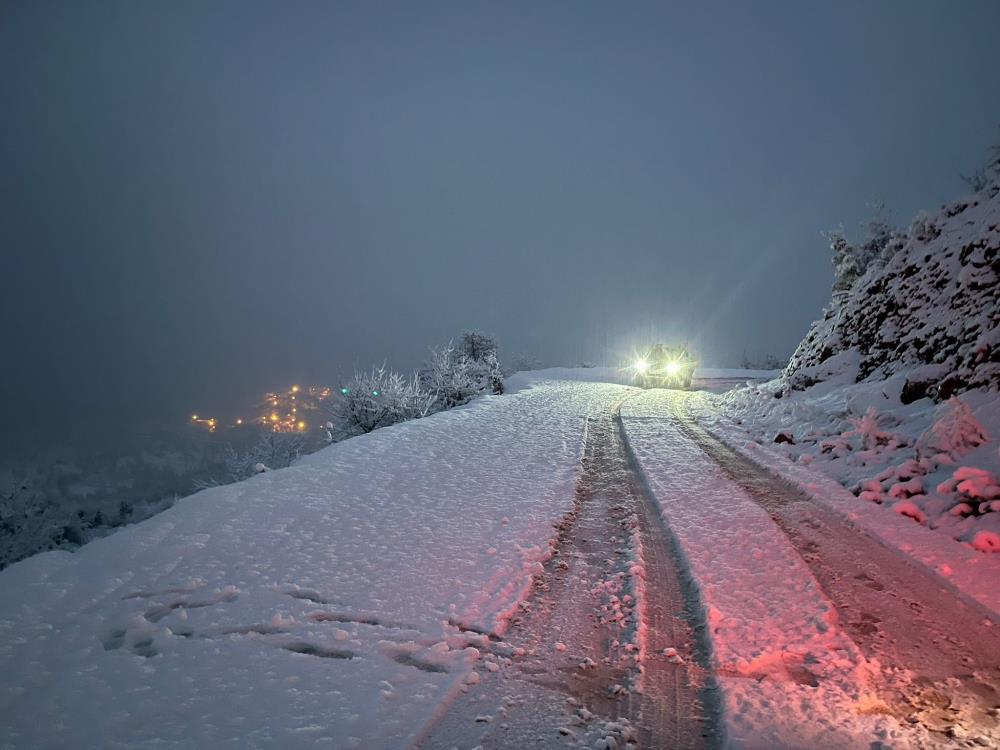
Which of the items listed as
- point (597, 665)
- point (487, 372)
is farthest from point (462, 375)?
point (597, 665)

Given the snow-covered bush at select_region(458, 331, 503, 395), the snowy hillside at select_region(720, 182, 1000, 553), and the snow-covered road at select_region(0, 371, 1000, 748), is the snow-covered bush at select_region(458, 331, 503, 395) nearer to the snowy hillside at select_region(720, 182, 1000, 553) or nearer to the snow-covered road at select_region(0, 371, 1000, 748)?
the snowy hillside at select_region(720, 182, 1000, 553)

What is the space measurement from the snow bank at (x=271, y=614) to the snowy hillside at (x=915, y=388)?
4992 millimetres

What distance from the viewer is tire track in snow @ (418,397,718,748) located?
2.57 meters

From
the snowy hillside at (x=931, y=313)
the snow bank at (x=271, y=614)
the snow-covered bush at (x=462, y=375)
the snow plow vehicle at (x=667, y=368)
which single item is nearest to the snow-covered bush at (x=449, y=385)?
the snow-covered bush at (x=462, y=375)

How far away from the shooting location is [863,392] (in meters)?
10.3

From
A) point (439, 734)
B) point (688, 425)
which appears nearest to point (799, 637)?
point (439, 734)

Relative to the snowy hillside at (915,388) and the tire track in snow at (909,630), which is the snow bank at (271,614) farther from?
the snowy hillside at (915,388)

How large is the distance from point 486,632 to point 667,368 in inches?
1040

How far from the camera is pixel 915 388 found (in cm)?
907

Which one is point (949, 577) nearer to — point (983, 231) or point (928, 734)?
point (928, 734)

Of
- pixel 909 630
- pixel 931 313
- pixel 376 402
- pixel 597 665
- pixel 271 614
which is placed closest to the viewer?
pixel 597 665

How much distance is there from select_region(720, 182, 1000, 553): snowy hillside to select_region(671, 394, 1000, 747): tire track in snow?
119 centimetres

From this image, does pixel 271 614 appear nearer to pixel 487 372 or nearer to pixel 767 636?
pixel 767 636

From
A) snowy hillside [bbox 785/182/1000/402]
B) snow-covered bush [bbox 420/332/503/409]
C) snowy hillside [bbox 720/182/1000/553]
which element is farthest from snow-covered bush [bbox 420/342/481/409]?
snowy hillside [bbox 785/182/1000/402]
